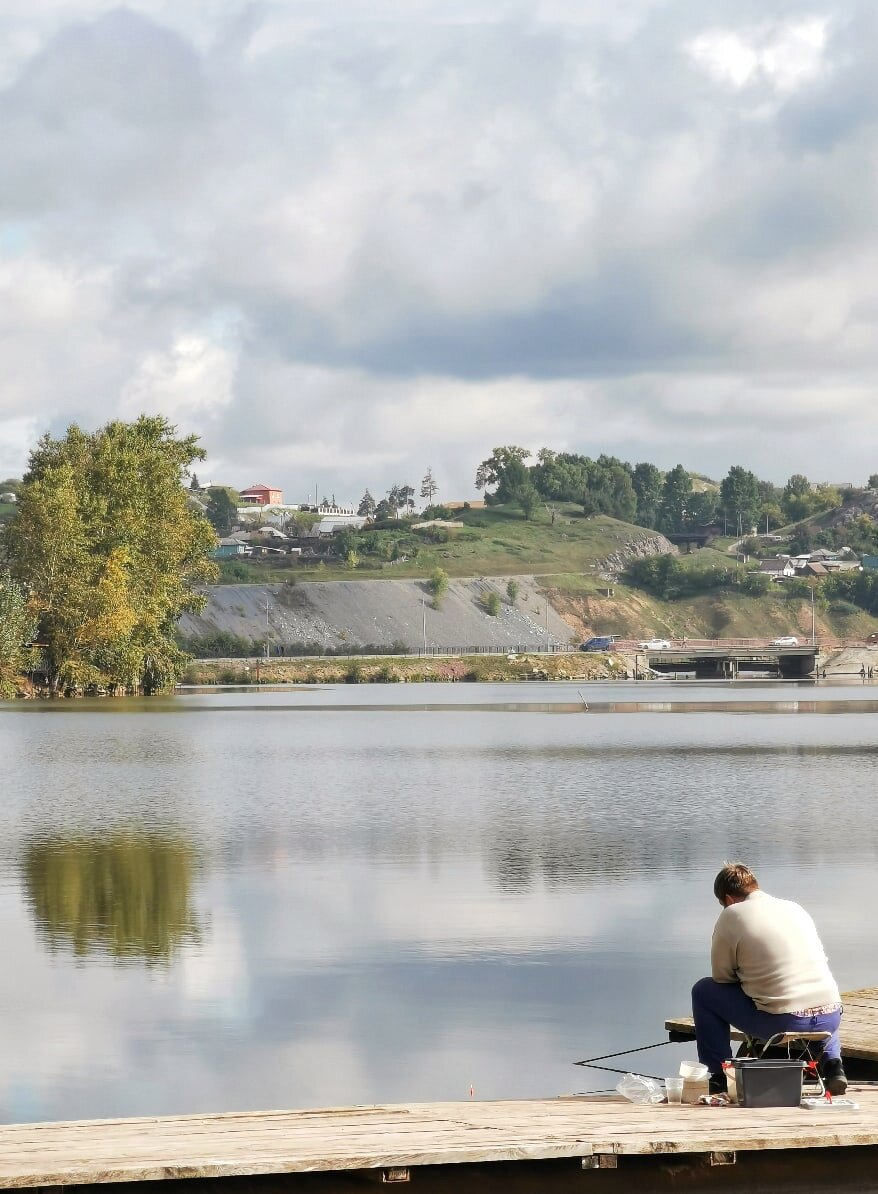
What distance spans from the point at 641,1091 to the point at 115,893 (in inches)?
561

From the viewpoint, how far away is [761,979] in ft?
36.5

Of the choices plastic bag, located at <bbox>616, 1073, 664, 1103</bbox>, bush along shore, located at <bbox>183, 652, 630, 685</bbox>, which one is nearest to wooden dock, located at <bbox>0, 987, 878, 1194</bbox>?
plastic bag, located at <bbox>616, 1073, 664, 1103</bbox>

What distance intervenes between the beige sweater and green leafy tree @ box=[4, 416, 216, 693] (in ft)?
290

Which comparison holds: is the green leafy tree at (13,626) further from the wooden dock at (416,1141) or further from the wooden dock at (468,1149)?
the wooden dock at (468,1149)

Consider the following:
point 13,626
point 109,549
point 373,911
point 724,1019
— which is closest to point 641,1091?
point 724,1019

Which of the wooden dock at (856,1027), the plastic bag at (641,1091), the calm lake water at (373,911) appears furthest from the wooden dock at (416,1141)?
the calm lake water at (373,911)

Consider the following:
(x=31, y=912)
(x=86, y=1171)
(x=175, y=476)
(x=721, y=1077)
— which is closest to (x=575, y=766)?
(x=31, y=912)

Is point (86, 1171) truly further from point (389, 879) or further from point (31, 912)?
→ point (389, 879)

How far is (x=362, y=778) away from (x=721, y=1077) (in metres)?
34.4

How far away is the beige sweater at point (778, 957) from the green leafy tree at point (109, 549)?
8827cm

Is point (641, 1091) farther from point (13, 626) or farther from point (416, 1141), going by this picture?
point (13, 626)

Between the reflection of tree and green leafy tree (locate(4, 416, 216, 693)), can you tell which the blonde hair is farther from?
green leafy tree (locate(4, 416, 216, 693))

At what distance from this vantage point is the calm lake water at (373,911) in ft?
45.8

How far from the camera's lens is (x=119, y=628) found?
9850 cm
